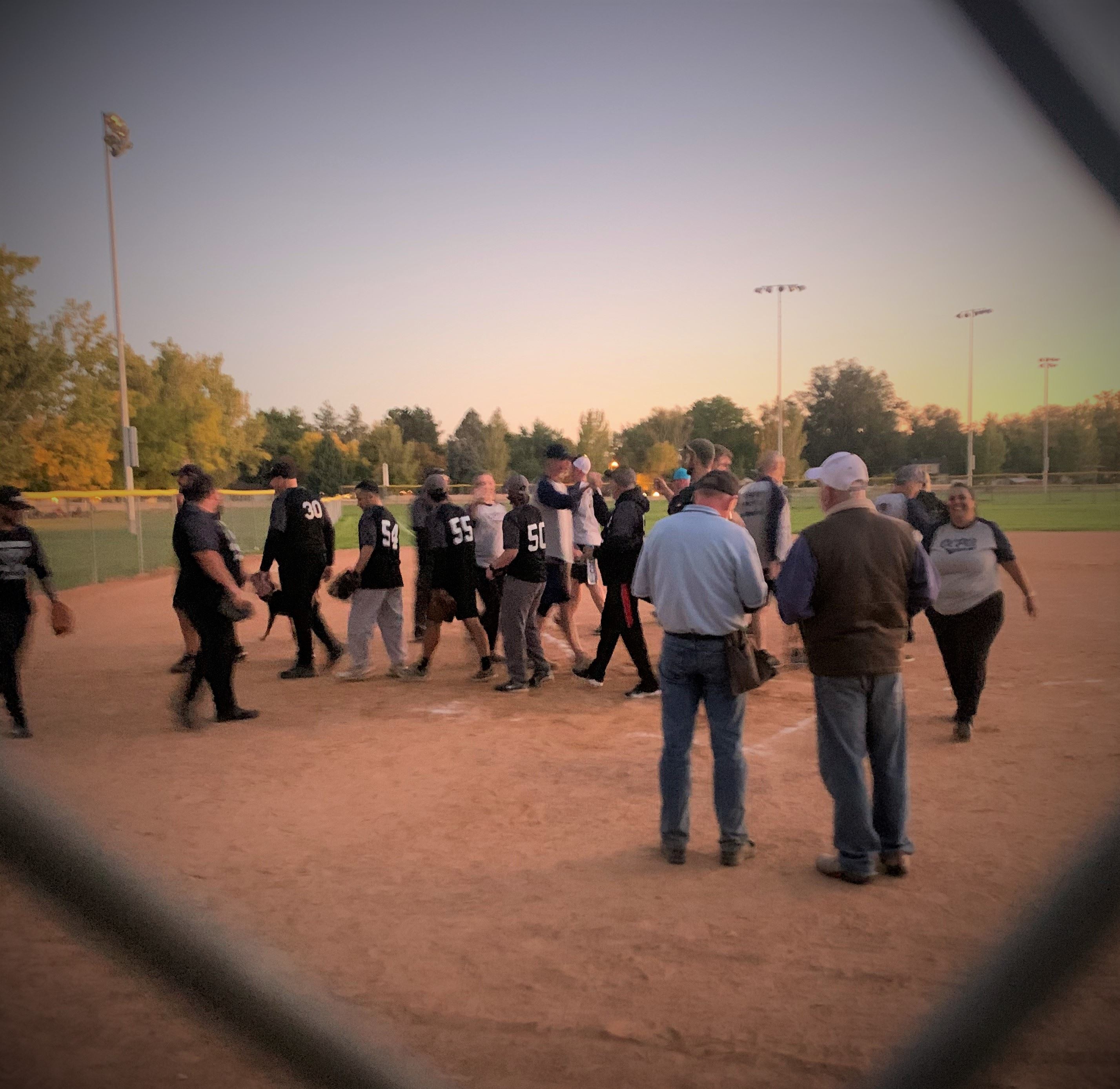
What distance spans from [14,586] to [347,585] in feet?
9.62

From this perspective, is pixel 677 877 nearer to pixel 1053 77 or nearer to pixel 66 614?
pixel 1053 77

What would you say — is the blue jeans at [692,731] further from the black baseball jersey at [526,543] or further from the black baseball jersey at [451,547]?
the black baseball jersey at [451,547]

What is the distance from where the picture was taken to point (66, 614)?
7500 millimetres

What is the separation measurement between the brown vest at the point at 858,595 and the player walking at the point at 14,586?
5731mm

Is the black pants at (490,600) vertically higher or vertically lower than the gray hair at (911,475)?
lower

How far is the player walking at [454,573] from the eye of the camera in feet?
29.8

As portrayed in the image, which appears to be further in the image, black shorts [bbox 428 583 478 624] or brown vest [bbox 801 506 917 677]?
black shorts [bbox 428 583 478 624]

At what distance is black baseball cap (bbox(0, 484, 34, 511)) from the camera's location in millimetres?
7020

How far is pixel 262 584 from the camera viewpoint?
9.11 meters

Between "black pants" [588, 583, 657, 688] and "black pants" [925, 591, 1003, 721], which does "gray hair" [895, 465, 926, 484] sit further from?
"black pants" [588, 583, 657, 688]

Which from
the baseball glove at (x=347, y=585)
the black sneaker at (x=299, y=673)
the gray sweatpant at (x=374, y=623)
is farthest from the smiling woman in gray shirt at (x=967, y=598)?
the black sneaker at (x=299, y=673)

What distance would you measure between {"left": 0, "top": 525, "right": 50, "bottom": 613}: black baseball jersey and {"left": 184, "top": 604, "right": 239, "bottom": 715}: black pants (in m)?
1.16

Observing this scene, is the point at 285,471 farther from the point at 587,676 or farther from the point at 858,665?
the point at 858,665

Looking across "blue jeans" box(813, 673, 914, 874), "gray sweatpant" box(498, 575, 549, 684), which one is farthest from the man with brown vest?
"gray sweatpant" box(498, 575, 549, 684)
